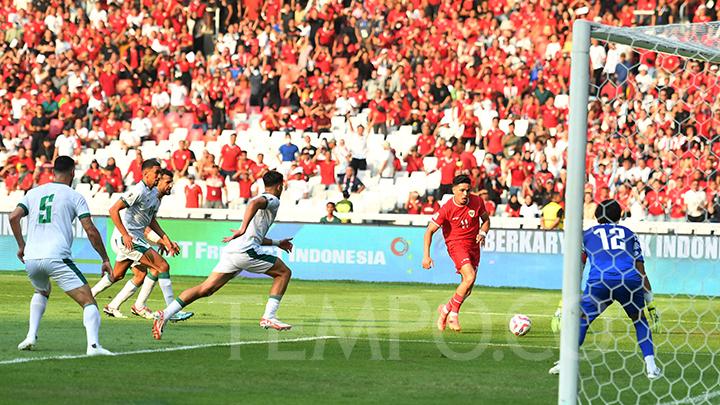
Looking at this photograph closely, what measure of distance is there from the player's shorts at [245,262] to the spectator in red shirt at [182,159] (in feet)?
54.2

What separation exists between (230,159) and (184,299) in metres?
17.2

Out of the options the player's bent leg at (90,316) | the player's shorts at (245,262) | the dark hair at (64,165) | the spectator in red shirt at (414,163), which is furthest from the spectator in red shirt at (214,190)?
the dark hair at (64,165)

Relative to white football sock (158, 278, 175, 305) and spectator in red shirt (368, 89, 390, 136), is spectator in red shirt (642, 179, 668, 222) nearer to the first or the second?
white football sock (158, 278, 175, 305)

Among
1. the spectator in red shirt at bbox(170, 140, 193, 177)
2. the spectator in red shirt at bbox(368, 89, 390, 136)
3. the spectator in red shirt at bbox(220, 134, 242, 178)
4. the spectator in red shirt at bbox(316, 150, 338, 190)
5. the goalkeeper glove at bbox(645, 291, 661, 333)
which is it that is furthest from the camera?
the spectator in red shirt at bbox(170, 140, 193, 177)

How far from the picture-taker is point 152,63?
35.8 meters

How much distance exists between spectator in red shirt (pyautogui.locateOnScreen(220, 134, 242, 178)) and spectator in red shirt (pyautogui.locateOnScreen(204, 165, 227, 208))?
97 cm

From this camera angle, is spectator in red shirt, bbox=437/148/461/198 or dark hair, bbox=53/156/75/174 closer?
dark hair, bbox=53/156/75/174

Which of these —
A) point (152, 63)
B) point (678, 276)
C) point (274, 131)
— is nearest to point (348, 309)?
point (678, 276)

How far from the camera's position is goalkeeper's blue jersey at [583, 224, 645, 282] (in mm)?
11812

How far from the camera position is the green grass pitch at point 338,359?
10.5 m

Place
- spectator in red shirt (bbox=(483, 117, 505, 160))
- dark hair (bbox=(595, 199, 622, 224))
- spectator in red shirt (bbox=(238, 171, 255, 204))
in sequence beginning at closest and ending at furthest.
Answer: dark hair (bbox=(595, 199, 622, 224))
spectator in red shirt (bbox=(483, 117, 505, 160))
spectator in red shirt (bbox=(238, 171, 255, 204))

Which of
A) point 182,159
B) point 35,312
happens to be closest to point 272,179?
point 35,312

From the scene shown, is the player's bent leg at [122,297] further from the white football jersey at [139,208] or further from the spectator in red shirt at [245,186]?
the spectator in red shirt at [245,186]

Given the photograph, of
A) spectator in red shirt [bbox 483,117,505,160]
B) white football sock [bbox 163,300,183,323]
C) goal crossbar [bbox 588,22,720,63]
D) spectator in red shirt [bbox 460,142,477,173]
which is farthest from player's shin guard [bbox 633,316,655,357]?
spectator in red shirt [bbox 483,117,505,160]
